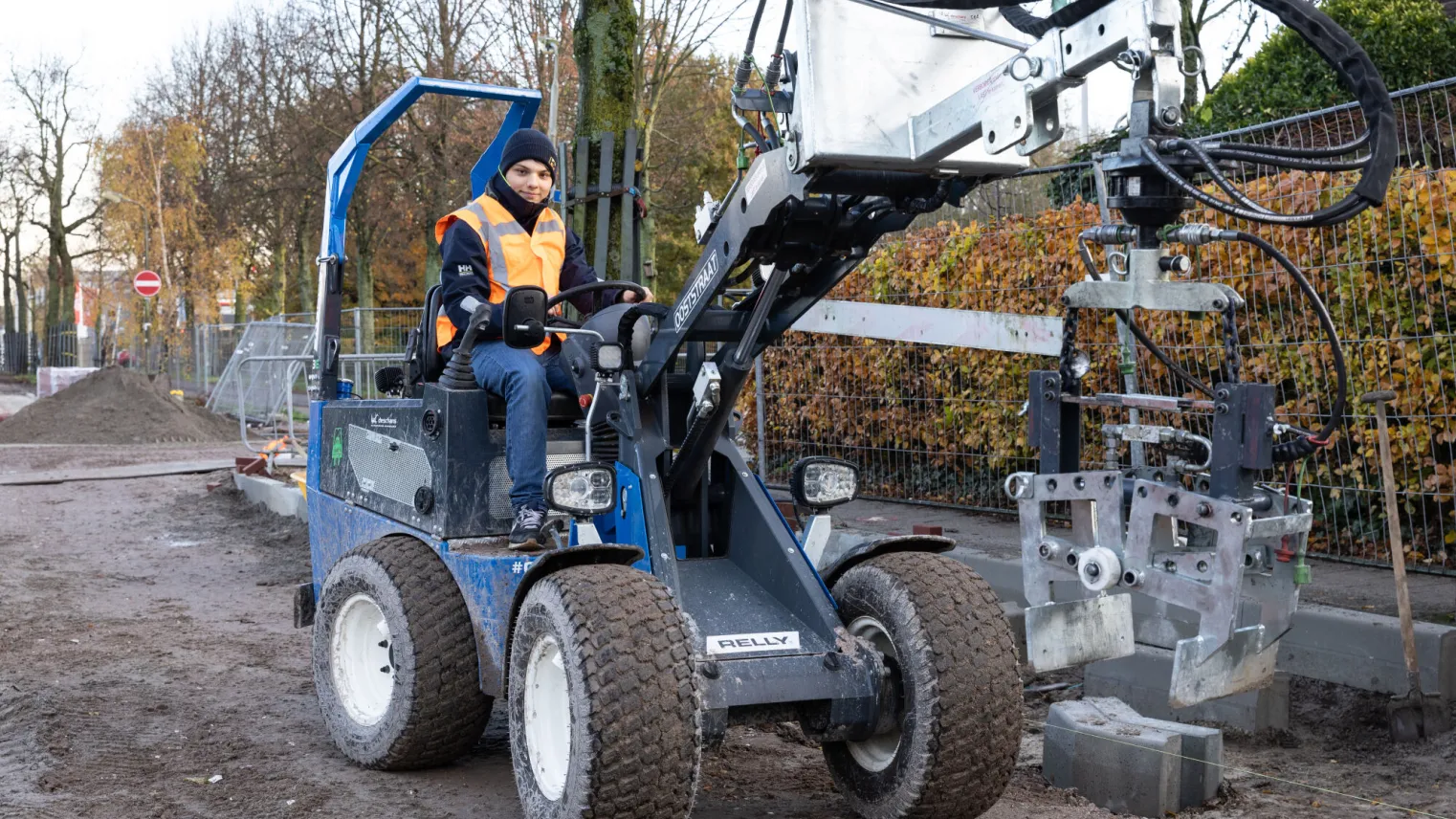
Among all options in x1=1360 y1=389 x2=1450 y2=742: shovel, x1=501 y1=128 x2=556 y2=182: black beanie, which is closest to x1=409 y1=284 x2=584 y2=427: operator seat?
x1=501 y1=128 x2=556 y2=182: black beanie

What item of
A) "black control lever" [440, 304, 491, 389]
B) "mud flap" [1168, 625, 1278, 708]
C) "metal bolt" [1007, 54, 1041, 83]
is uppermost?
"metal bolt" [1007, 54, 1041, 83]

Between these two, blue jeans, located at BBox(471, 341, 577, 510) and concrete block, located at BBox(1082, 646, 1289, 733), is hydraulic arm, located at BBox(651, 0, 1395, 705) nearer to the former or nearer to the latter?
blue jeans, located at BBox(471, 341, 577, 510)

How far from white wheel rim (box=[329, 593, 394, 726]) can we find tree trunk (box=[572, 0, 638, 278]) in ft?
16.7

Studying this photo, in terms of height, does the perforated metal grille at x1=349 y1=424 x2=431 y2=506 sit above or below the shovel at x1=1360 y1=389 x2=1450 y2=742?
above

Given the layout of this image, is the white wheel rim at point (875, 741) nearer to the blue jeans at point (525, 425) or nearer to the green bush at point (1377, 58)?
the blue jeans at point (525, 425)

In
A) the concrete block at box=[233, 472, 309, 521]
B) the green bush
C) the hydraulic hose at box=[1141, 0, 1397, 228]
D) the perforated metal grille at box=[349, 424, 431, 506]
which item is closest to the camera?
the hydraulic hose at box=[1141, 0, 1397, 228]

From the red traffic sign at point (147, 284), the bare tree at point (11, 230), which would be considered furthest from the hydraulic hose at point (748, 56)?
the bare tree at point (11, 230)

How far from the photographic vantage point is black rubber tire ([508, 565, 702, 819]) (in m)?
3.79

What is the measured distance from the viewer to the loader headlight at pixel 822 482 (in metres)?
4.88

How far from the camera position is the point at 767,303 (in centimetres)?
438

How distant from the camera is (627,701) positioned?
12.4ft

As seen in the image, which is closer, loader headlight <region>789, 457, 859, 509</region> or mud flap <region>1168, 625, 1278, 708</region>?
mud flap <region>1168, 625, 1278, 708</region>

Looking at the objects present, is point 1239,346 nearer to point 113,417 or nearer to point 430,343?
point 430,343

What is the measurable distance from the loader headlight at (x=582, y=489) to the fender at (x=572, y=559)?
20cm
